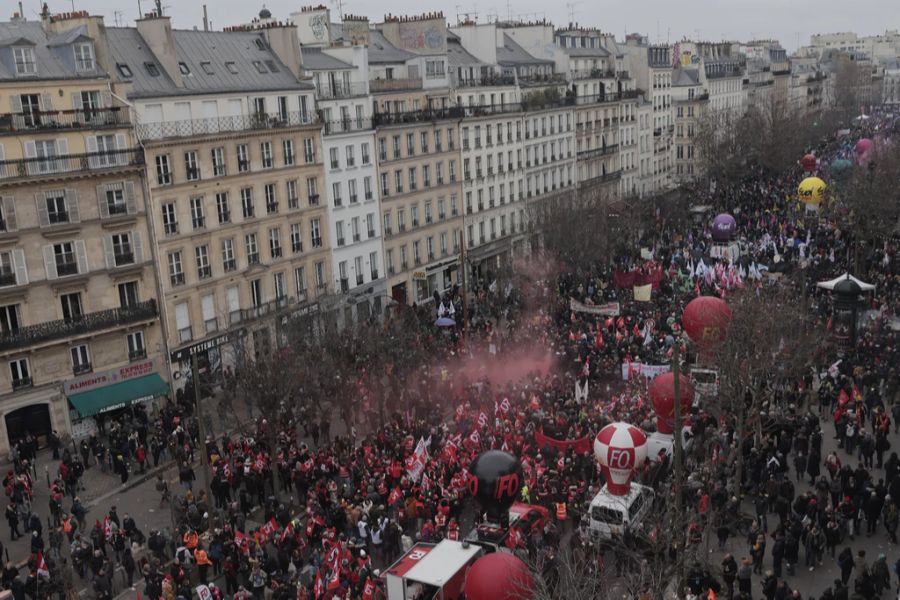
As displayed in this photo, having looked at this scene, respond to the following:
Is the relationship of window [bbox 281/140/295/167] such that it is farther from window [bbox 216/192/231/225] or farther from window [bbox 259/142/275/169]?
window [bbox 216/192/231/225]

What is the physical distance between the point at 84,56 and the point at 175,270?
33.4ft

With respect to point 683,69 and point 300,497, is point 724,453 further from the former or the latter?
point 683,69

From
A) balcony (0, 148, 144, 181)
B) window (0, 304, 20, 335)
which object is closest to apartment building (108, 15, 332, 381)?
balcony (0, 148, 144, 181)

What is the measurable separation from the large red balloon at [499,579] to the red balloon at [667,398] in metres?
10.6

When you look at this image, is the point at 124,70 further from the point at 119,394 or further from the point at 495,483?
the point at 495,483

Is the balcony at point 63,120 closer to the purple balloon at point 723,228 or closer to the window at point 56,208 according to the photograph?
the window at point 56,208

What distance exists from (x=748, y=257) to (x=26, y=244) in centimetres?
3755

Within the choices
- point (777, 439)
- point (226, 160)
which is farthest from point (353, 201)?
point (777, 439)

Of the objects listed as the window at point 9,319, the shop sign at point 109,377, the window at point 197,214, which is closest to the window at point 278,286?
the window at point 197,214

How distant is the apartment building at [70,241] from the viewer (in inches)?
1478

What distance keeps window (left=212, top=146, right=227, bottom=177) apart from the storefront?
9951 millimetres

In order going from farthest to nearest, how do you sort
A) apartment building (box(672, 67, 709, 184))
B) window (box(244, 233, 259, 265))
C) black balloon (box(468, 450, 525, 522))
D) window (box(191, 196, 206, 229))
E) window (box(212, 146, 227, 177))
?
apartment building (box(672, 67, 709, 184)) < window (box(244, 233, 259, 265)) < window (box(212, 146, 227, 177)) < window (box(191, 196, 206, 229)) < black balloon (box(468, 450, 525, 522))

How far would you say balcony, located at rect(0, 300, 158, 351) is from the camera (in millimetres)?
37438

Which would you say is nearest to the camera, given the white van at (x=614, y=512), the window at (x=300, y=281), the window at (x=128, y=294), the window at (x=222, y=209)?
the white van at (x=614, y=512)
